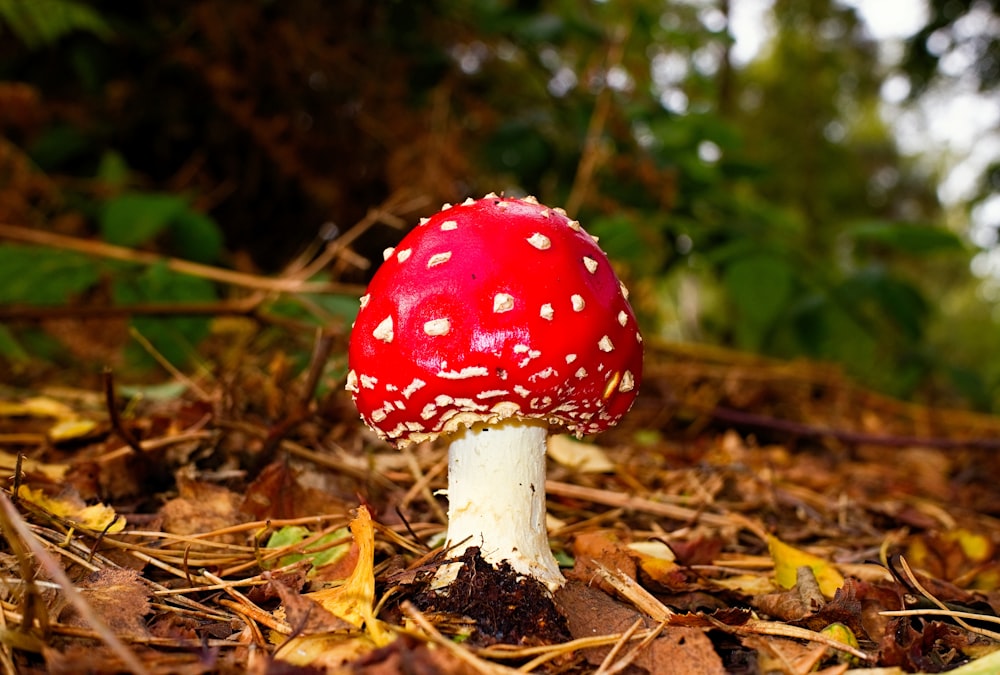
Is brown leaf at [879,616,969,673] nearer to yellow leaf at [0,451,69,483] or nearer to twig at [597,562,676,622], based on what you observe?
twig at [597,562,676,622]

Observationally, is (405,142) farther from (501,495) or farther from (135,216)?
(501,495)

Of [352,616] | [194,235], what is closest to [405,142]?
[194,235]

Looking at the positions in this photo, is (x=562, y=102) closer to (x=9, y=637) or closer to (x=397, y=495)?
(x=397, y=495)

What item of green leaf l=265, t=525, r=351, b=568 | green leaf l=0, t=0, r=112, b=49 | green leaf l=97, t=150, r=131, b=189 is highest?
green leaf l=0, t=0, r=112, b=49

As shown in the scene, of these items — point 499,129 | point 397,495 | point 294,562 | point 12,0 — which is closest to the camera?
point 294,562

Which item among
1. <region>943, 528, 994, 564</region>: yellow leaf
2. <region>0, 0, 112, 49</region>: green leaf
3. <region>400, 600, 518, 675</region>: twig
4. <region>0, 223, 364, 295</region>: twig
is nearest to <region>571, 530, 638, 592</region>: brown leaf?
<region>400, 600, 518, 675</region>: twig

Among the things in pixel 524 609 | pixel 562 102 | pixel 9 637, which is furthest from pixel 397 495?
pixel 562 102

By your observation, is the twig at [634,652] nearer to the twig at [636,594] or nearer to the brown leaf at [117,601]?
the twig at [636,594]
